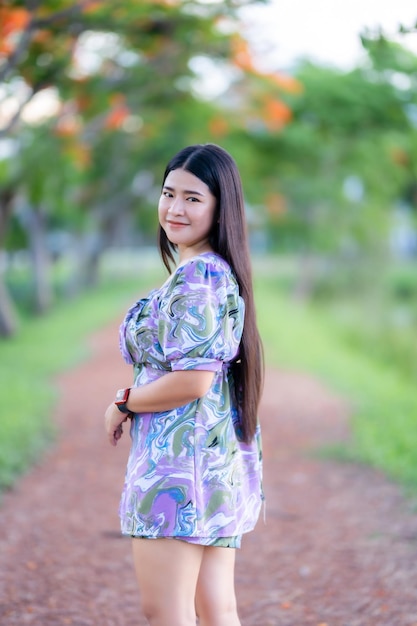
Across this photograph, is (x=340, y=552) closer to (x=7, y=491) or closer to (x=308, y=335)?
(x=7, y=491)

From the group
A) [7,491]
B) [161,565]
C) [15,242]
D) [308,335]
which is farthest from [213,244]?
[15,242]

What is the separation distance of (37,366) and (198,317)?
10.2 meters

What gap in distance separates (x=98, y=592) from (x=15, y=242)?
68.4 ft

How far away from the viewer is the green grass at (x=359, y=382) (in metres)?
6.80

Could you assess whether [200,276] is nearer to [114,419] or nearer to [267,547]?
[114,419]

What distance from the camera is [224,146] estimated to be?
58.9 ft

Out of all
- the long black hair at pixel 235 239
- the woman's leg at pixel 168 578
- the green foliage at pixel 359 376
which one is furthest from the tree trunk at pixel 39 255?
the woman's leg at pixel 168 578

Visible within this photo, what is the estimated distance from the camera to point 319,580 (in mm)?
4480

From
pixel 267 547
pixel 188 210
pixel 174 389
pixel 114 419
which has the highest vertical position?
pixel 188 210

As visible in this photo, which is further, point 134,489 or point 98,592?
point 98,592

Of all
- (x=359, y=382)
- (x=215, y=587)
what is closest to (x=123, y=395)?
(x=215, y=587)

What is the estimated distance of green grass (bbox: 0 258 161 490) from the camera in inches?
276

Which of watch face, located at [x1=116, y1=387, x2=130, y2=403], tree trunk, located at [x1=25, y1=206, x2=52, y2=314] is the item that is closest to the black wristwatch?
watch face, located at [x1=116, y1=387, x2=130, y2=403]

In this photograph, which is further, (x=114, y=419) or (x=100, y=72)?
(x=100, y=72)
